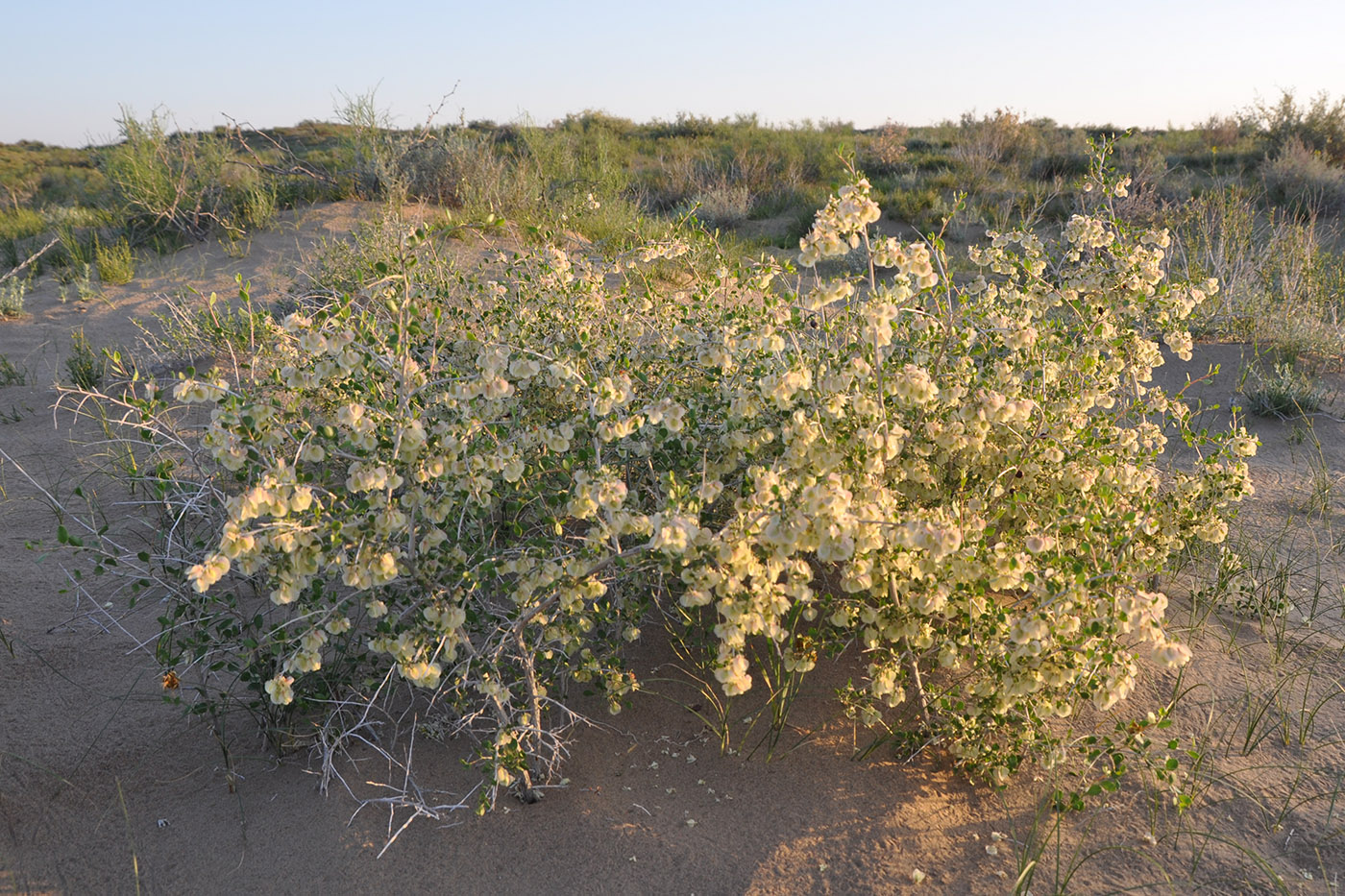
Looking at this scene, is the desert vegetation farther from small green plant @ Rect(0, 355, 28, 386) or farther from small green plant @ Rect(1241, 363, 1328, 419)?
small green plant @ Rect(0, 355, 28, 386)

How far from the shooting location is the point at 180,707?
113 inches

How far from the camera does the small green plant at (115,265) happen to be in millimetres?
7980

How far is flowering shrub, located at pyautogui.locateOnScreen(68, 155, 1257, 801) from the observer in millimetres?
2027

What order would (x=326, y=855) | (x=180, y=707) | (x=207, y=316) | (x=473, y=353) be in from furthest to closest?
(x=207, y=316) < (x=473, y=353) < (x=180, y=707) < (x=326, y=855)

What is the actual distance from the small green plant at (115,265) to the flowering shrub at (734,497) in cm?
614

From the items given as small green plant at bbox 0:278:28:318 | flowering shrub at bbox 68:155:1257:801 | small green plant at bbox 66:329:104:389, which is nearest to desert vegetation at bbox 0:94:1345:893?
flowering shrub at bbox 68:155:1257:801

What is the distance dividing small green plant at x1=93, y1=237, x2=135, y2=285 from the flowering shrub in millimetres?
6141

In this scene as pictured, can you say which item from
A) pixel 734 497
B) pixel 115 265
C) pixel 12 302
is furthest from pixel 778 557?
pixel 115 265

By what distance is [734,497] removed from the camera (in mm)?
2525

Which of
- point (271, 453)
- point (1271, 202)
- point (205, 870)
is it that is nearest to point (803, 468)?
point (271, 453)

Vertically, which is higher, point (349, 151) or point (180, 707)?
point (349, 151)

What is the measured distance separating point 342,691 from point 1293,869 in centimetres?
271

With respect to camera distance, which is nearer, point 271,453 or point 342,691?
point 271,453

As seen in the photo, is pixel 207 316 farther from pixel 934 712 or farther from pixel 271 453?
pixel 934 712
